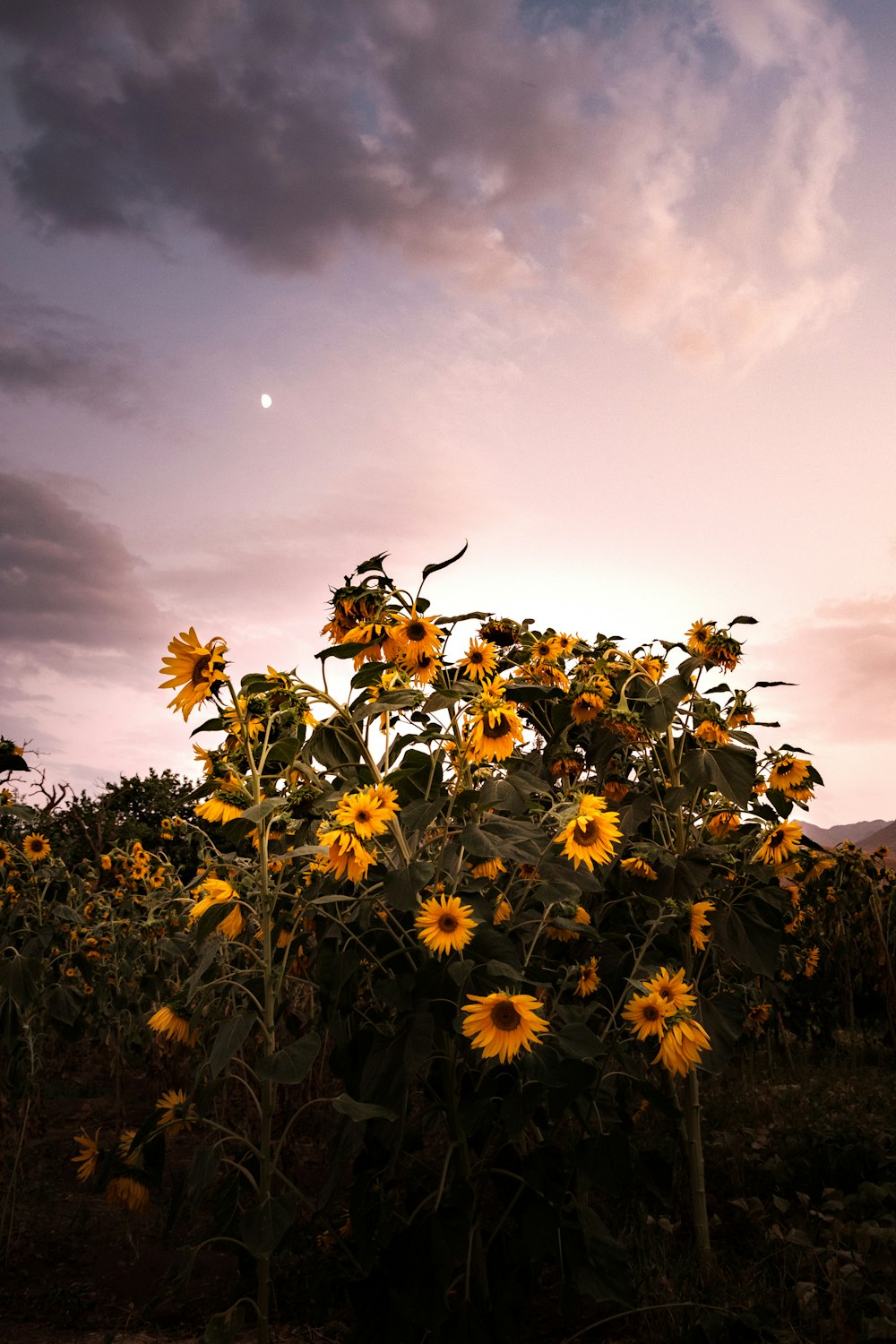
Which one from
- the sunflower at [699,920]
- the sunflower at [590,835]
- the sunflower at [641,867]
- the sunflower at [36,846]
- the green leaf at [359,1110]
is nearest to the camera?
the green leaf at [359,1110]

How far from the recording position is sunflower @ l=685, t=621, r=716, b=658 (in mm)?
3840

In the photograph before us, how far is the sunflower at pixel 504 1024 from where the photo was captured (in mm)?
2068

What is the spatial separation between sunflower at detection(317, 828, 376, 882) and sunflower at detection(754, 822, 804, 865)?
5.38 ft

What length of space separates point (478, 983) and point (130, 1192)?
1.14 meters

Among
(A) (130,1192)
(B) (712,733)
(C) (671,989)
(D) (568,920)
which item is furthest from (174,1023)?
(B) (712,733)

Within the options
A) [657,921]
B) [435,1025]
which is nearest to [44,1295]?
[435,1025]

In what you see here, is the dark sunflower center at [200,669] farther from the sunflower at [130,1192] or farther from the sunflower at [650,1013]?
the sunflower at [650,1013]

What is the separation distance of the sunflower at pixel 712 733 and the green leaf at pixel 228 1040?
1.79 meters

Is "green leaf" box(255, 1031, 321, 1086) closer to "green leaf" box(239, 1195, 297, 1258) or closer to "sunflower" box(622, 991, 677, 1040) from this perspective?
"green leaf" box(239, 1195, 297, 1258)

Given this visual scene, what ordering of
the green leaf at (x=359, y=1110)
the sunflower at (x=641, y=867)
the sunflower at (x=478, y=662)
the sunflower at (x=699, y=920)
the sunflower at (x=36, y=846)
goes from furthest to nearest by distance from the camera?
the sunflower at (x=36, y=846) < the sunflower at (x=641, y=867) < the sunflower at (x=699, y=920) < the sunflower at (x=478, y=662) < the green leaf at (x=359, y=1110)

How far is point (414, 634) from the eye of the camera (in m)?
2.50

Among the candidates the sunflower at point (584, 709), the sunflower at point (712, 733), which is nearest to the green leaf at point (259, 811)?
the sunflower at point (584, 709)

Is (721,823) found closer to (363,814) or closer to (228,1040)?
(363,814)

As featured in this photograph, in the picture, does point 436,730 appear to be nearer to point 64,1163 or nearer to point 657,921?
point 657,921
